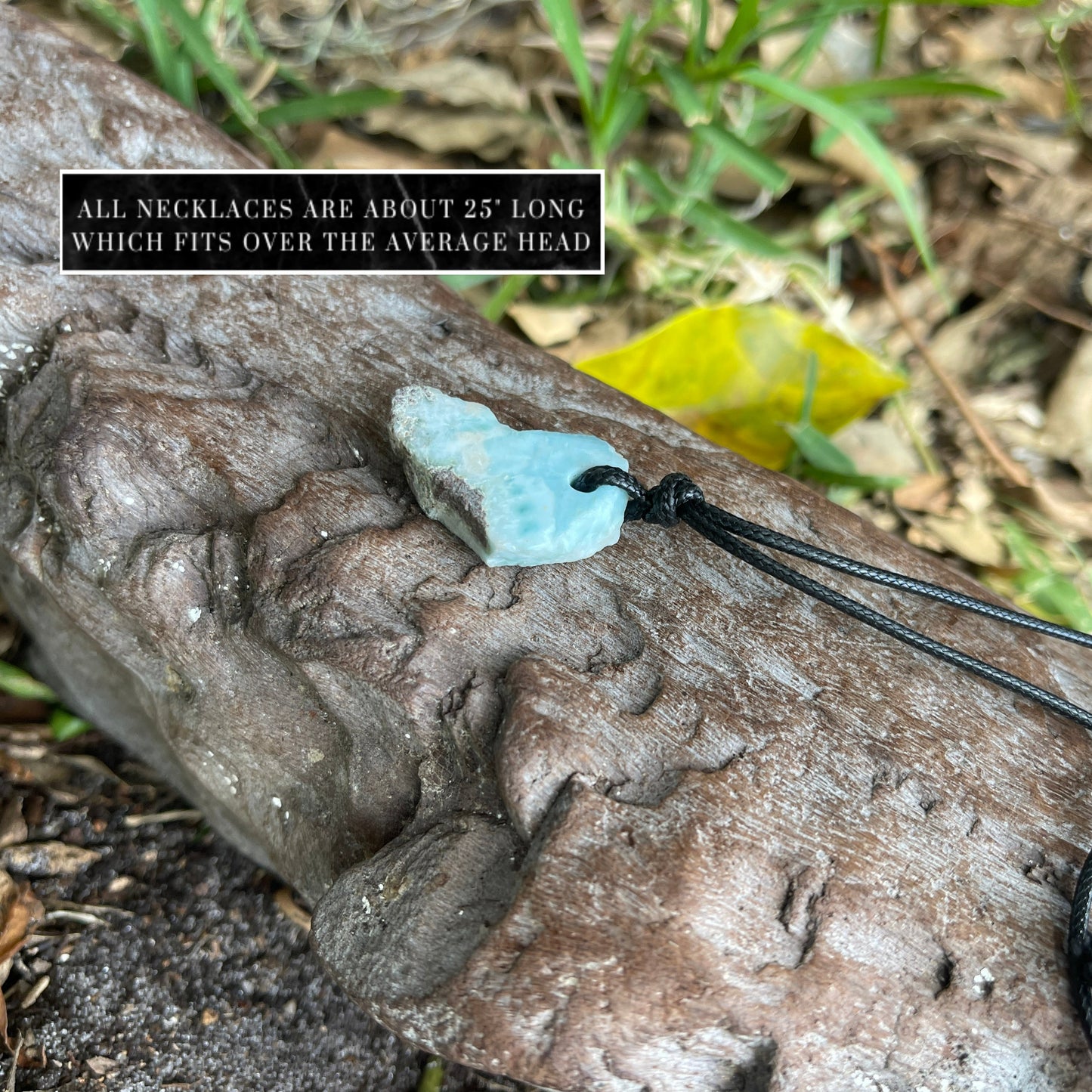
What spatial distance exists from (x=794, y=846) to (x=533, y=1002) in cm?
27

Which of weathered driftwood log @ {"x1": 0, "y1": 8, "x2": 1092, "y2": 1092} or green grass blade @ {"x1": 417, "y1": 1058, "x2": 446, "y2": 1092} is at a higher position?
weathered driftwood log @ {"x1": 0, "y1": 8, "x2": 1092, "y2": 1092}

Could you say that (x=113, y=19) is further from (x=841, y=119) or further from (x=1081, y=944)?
(x=1081, y=944)

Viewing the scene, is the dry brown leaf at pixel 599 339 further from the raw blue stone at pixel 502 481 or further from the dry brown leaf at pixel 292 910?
the dry brown leaf at pixel 292 910

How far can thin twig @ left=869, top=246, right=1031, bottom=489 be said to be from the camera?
1931 millimetres

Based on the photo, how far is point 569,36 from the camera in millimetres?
1605

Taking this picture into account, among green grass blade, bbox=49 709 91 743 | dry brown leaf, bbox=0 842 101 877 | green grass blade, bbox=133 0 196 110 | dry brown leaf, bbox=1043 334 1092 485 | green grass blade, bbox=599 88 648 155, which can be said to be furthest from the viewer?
dry brown leaf, bbox=1043 334 1092 485

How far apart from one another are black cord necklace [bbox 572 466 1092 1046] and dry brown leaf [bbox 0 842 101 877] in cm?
82

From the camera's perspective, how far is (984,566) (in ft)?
6.01

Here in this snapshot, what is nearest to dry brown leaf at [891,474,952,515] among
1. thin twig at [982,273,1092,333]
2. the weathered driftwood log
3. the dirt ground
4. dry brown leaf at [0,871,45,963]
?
thin twig at [982,273,1092,333]

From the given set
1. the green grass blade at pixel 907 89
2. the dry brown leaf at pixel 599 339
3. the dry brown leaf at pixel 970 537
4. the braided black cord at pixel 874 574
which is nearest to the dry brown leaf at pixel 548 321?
the dry brown leaf at pixel 599 339

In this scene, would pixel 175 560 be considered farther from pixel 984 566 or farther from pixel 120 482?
pixel 984 566

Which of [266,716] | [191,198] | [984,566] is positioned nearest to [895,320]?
[984,566]

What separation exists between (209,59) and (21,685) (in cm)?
100

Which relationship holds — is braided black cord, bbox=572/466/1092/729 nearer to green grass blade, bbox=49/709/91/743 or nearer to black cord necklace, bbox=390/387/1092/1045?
black cord necklace, bbox=390/387/1092/1045
